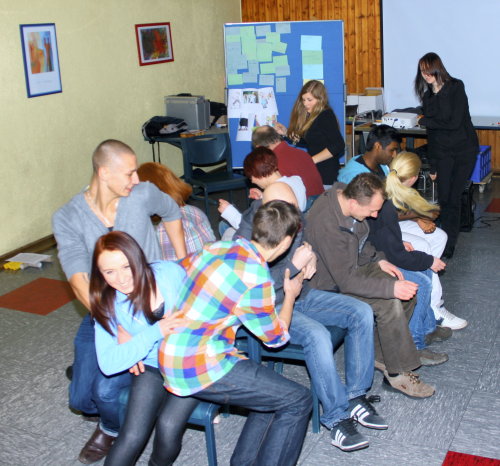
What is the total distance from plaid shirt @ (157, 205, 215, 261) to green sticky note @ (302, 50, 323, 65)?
3377 mm

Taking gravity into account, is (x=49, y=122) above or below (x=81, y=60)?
below

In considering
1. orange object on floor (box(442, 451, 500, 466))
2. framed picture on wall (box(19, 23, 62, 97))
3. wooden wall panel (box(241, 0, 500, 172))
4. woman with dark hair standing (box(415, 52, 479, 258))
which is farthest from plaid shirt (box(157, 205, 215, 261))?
wooden wall panel (box(241, 0, 500, 172))

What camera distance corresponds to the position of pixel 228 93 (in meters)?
6.73

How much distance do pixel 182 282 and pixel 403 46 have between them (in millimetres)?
5815

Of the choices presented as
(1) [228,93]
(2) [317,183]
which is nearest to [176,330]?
(2) [317,183]

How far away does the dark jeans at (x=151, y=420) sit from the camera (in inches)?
96.7

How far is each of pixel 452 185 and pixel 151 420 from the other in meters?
3.48

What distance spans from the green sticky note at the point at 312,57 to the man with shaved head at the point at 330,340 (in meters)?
3.58

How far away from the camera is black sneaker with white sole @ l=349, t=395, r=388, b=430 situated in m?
3.02

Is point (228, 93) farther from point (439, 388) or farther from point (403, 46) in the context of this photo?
point (439, 388)

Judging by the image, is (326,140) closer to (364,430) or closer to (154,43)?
(364,430)

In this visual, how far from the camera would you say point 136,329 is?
2.47 m

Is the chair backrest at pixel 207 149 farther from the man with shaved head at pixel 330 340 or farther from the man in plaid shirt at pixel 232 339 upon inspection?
the man in plaid shirt at pixel 232 339

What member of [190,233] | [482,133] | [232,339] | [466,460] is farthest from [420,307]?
[482,133]
